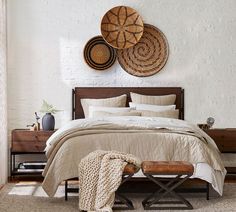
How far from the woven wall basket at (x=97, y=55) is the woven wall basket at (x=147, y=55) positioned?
0.19 m

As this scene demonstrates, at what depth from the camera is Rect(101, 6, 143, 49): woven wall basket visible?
7414 millimetres

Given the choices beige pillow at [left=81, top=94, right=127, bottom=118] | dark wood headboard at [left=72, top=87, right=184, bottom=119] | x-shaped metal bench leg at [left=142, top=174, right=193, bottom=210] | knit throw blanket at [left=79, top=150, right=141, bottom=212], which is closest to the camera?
knit throw blanket at [left=79, top=150, right=141, bottom=212]

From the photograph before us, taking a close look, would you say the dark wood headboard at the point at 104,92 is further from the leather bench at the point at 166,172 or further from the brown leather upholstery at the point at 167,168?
the brown leather upholstery at the point at 167,168

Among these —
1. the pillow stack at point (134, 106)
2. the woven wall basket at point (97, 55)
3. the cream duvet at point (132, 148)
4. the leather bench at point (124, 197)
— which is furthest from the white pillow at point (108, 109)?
the leather bench at point (124, 197)

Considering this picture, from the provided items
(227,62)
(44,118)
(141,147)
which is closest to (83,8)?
(44,118)

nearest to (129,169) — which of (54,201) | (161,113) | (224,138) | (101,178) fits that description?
(101,178)

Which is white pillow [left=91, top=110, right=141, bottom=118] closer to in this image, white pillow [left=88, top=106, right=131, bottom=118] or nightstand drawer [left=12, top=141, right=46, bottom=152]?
white pillow [left=88, top=106, right=131, bottom=118]

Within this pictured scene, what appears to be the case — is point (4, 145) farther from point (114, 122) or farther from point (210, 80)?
point (210, 80)

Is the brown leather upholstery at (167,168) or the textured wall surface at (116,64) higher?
the textured wall surface at (116,64)

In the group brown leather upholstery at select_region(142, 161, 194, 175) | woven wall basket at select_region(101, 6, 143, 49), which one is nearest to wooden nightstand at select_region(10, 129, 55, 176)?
woven wall basket at select_region(101, 6, 143, 49)

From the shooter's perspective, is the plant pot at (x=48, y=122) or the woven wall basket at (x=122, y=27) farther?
the woven wall basket at (x=122, y=27)

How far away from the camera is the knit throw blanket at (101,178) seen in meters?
4.87

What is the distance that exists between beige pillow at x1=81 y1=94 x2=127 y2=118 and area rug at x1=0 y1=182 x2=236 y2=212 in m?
1.40

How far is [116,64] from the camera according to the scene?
7551 mm
